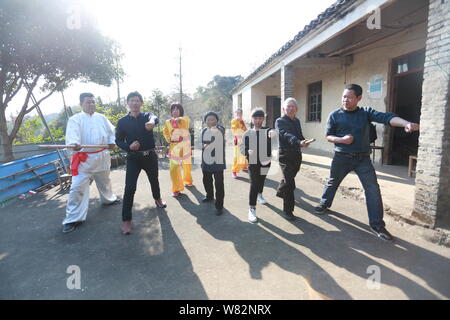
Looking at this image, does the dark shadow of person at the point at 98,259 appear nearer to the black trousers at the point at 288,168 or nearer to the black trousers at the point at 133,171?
the black trousers at the point at 133,171

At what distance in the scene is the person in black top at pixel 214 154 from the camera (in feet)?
12.4

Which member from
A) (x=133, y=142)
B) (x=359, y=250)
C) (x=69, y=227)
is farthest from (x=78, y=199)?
(x=359, y=250)

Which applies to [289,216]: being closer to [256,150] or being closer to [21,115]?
[256,150]

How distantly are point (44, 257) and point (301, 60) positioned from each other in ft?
24.8

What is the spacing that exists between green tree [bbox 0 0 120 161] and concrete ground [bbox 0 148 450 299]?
4.10 metres

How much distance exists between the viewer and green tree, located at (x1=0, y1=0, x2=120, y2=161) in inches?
205

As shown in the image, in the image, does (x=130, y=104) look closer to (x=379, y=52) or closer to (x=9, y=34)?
(x=9, y=34)

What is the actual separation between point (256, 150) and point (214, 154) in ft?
2.56

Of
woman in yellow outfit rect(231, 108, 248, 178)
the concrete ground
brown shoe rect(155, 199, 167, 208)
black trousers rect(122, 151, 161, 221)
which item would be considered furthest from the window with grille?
black trousers rect(122, 151, 161, 221)

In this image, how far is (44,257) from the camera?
2.74m

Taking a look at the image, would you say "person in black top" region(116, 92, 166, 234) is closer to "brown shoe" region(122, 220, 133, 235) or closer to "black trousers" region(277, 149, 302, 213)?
"brown shoe" region(122, 220, 133, 235)
